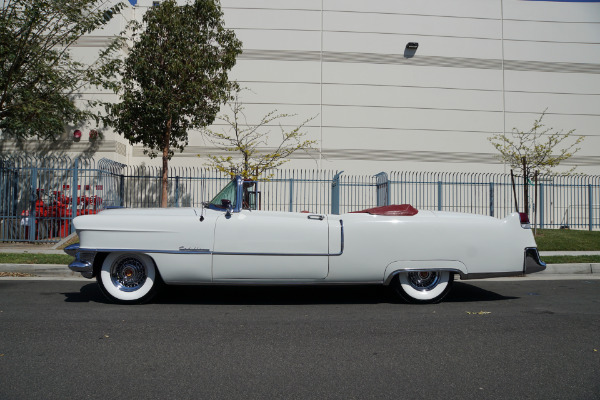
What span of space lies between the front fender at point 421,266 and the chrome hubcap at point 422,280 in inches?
9.6

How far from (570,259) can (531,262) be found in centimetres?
480

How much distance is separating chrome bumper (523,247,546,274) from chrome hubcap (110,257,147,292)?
4596 mm

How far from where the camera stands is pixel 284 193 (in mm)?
17172

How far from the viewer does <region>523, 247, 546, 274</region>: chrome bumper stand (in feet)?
19.8

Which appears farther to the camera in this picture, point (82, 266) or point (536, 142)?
point (536, 142)

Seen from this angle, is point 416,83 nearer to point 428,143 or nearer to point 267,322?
point 428,143

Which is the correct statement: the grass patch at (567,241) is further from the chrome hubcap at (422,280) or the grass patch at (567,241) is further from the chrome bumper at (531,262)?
the chrome hubcap at (422,280)

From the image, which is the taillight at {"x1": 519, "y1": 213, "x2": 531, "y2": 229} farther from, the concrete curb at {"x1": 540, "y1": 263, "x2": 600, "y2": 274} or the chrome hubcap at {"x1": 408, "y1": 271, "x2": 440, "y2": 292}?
the concrete curb at {"x1": 540, "y1": 263, "x2": 600, "y2": 274}

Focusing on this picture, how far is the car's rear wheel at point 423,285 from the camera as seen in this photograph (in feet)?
19.7

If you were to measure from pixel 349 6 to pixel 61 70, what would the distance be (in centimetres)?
1139

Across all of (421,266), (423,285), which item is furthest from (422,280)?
(421,266)

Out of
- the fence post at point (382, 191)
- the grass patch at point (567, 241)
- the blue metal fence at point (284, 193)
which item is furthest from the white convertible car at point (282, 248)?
the fence post at point (382, 191)

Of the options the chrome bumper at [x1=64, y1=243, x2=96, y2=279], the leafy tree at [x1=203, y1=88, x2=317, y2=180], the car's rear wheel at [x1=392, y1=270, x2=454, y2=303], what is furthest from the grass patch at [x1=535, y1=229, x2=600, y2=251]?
the chrome bumper at [x1=64, y1=243, x2=96, y2=279]

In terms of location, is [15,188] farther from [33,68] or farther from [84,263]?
[84,263]
